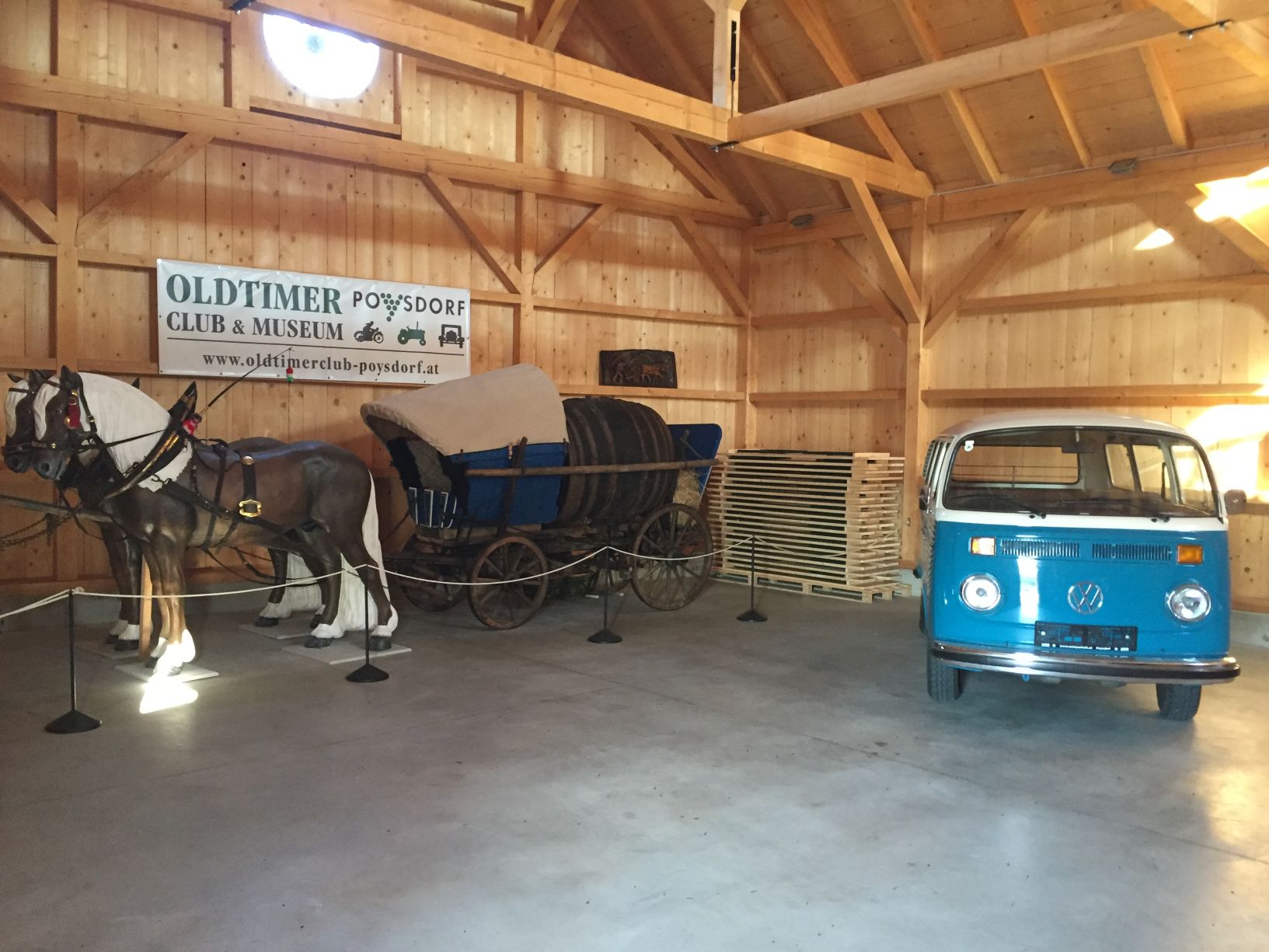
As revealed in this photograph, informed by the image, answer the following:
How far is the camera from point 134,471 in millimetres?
6652

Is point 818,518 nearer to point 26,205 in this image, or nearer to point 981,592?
point 981,592

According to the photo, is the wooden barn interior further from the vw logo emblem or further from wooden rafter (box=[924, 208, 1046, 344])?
the vw logo emblem

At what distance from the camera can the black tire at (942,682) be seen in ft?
22.3

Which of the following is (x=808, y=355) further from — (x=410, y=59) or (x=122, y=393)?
(x=122, y=393)

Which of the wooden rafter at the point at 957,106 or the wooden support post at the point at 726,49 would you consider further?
the wooden rafter at the point at 957,106

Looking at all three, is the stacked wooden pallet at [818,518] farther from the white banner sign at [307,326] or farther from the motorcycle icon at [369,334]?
the motorcycle icon at [369,334]

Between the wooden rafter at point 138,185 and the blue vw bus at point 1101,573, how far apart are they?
7.59 meters

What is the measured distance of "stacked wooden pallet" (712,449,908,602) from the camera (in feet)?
36.4

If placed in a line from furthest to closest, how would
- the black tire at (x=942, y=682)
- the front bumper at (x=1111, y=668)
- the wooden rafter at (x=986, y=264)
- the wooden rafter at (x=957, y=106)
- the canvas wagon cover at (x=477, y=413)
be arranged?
the wooden rafter at (x=986, y=264), the wooden rafter at (x=957, y=106), the canvas wagon cover at (x=477, y=413), the black tire at (x=942, y=682), the front bumper at (x=1111, y=668)

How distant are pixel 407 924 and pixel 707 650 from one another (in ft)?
16.2

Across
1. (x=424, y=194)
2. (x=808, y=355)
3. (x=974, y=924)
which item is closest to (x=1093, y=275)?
(x=808, y=355)

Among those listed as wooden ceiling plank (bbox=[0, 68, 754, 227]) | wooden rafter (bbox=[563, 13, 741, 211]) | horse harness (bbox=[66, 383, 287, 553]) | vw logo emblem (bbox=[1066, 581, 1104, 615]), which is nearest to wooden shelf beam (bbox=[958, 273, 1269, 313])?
wooden rafter (bbox=[563, 13, 741, 211])

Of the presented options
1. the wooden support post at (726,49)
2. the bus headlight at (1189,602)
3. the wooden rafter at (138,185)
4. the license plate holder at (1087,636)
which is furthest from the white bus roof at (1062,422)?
the wooden rafter at (138,185)

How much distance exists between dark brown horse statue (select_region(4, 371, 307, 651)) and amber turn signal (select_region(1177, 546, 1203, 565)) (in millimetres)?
6547
